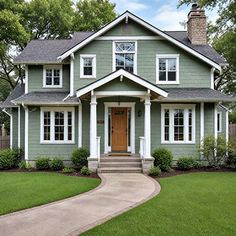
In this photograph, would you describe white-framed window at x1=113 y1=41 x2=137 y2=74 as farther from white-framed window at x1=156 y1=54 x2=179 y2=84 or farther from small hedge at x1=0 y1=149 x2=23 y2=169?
small hedge at x1=0 y1=149 x2=23 y2=169

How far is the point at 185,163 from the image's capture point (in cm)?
1309

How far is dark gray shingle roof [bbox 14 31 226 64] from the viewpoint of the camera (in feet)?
47.3

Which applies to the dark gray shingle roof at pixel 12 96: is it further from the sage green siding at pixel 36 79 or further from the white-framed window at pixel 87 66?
the white-framed window at pixel 87 66

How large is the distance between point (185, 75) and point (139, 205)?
9207 mm

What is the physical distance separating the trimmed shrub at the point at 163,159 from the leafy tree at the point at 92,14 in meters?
19.5

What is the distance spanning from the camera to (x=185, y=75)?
47.0ft

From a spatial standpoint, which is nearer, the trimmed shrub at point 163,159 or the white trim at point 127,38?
the trimmed shrub at point 163,159

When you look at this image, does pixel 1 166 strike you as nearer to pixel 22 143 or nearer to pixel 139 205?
pixel 22 143

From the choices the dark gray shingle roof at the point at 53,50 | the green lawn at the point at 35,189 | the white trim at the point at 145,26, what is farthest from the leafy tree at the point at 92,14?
the green lawn at the point at 35,189

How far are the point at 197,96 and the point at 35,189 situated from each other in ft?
28.3

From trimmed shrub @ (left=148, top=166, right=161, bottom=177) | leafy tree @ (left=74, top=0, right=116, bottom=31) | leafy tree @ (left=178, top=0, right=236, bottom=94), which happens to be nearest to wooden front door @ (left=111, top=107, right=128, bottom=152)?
trimmed shrub @ (left=148, top=166, right=161, bottom=177)

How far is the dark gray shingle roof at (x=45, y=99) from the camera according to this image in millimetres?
13289

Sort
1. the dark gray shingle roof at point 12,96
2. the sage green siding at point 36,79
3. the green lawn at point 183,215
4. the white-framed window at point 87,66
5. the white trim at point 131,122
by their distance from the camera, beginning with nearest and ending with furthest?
1. the green lawn at point 183,215
2. the white trim at point 131,122
3. the white-framed window at point 87,66
4. the sage green siding at point 36,79
5. the dark gray shingle roof at point 12,96

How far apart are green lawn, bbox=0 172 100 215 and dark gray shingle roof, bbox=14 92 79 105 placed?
375 centimetres
